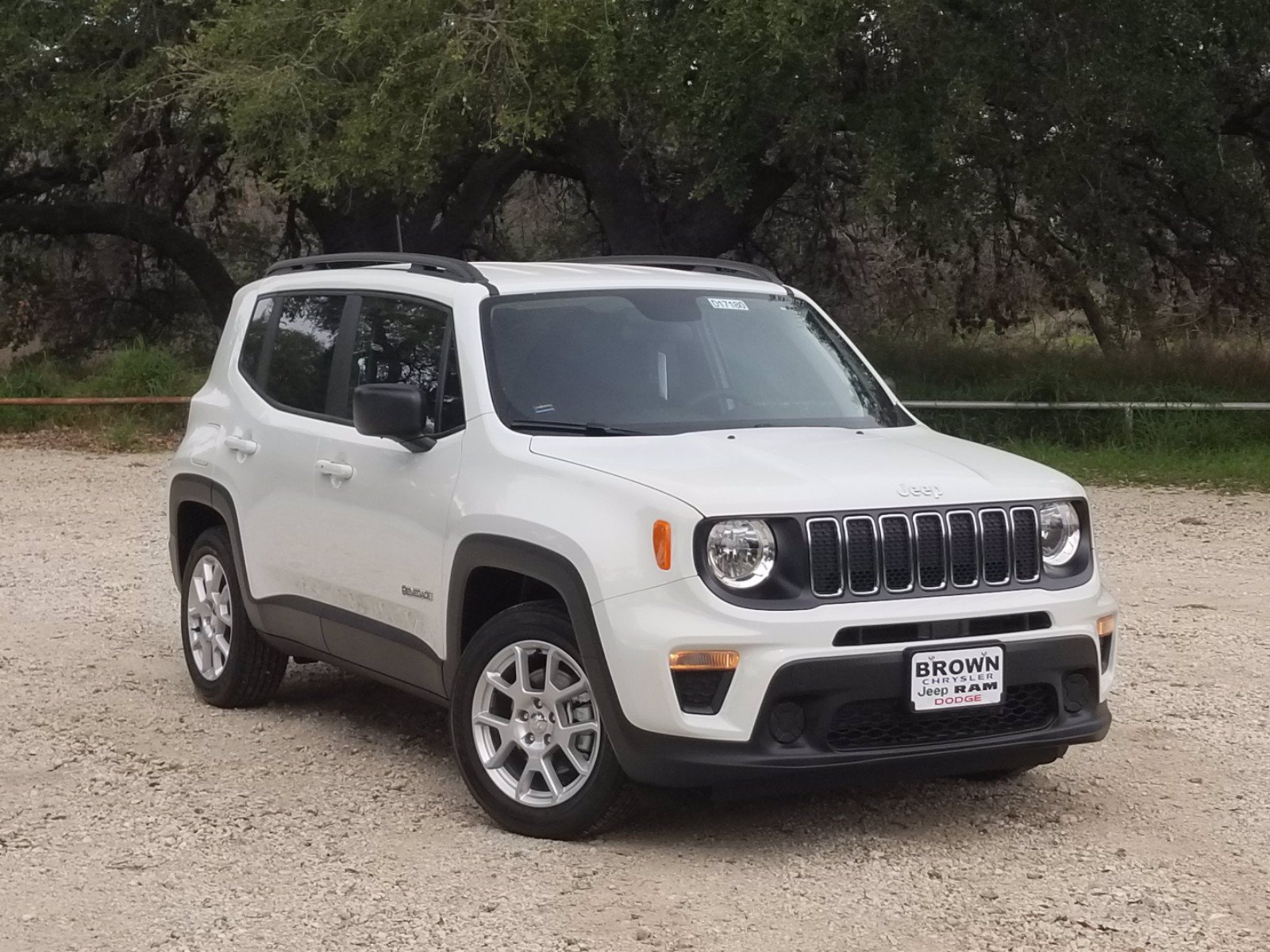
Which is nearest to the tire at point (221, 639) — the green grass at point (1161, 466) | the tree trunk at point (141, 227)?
the green grass at point (1161, 466)

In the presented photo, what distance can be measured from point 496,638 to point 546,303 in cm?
133

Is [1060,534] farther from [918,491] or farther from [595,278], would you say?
[595,278]

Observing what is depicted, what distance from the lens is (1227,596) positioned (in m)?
10.2

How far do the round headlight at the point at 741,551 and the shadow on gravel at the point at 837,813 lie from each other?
671mm

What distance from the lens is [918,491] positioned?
208 inches

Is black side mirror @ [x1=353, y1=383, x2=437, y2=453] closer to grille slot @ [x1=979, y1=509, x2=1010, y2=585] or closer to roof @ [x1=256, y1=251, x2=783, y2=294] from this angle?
roof @ [x1=256, y1=251, x2=783, y2=294]

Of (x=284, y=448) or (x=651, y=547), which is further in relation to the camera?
(x=284, y=448)

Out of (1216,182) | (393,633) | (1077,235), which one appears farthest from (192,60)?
(393,633)

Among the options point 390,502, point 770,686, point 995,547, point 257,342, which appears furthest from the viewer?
point 257,342

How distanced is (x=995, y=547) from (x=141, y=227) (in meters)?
22.4

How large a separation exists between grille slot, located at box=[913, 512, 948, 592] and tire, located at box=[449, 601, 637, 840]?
1.04 metres

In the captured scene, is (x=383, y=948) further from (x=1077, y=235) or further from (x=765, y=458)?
(x=1077, y=235)

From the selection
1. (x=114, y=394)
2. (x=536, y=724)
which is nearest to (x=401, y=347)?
(x=536, y=724)

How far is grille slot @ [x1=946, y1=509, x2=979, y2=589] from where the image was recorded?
527 cm
